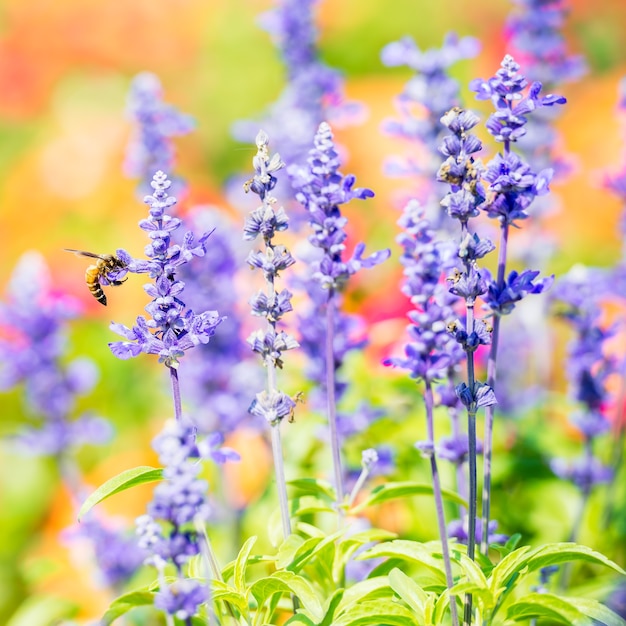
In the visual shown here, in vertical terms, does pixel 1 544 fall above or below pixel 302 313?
below

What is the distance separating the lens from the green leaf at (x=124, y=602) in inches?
75.3

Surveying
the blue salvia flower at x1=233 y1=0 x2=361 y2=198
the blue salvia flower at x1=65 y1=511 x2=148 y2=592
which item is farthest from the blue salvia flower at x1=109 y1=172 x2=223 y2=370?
the blue salvia flower at x1=233 y1=0 x2=361 y2=198

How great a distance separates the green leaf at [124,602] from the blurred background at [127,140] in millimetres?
1641

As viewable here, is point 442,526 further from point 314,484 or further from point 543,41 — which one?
point 543,41

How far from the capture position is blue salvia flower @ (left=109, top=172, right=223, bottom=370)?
188 centimetres

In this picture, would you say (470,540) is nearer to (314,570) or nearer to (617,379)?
(314,570)

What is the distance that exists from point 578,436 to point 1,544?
122 inches

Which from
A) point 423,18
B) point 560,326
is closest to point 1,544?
point 560,326

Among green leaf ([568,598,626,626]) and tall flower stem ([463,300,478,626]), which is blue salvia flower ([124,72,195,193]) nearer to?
tall flower stem ([463,300,478,626])

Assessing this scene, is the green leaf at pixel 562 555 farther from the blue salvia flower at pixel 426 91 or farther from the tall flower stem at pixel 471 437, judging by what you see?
the blue salvia flower at pixel 426 91

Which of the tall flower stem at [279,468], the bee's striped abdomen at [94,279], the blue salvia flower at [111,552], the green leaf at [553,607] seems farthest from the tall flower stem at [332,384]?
the blue salvia flower at [111,552]

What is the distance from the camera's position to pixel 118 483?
1.87m

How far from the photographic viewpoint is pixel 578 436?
4.53 m

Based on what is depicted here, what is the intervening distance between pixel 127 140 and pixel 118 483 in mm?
6537
